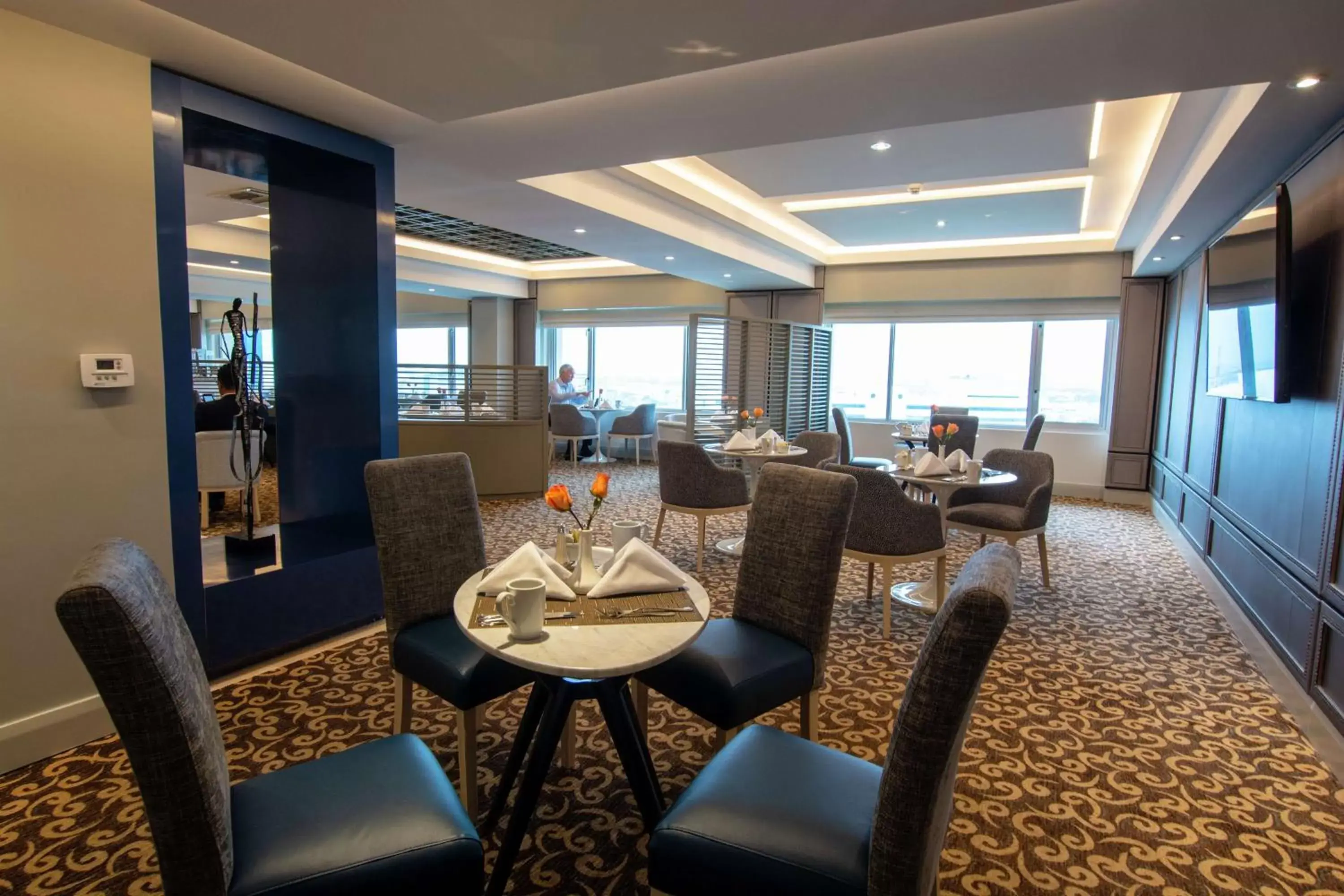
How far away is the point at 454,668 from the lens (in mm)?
2066

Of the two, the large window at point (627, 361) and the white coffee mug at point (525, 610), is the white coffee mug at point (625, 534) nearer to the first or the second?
the white coffee mug at point (525, 610)

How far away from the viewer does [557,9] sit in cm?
215

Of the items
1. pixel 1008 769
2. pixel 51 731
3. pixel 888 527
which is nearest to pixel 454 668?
pixel 51 731

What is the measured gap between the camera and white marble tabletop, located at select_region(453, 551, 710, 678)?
1528 mm

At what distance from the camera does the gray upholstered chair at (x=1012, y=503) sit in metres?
4.34

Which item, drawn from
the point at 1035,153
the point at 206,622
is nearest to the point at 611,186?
the point at 1035,153

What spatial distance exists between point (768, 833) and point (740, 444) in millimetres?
4399

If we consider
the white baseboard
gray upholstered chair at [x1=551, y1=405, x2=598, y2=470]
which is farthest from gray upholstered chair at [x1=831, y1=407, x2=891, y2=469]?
the white baseboard

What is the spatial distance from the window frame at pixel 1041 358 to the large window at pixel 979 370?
12mm

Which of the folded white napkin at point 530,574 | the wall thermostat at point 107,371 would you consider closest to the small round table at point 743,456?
the folded white napkin at point 530,574

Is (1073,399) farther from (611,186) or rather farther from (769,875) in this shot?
(769,875)

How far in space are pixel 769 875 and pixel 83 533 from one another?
8.73 ft

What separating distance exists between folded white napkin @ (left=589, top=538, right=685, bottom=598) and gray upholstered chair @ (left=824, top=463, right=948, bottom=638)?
1808mm

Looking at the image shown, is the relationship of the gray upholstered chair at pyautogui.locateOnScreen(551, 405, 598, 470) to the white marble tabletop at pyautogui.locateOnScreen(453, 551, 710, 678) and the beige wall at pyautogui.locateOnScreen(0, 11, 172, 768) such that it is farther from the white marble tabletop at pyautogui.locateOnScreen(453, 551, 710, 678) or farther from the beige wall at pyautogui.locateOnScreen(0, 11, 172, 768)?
the white marble tabletop at pyautogui.locateOnScreen(453, 551, 710, 678)
